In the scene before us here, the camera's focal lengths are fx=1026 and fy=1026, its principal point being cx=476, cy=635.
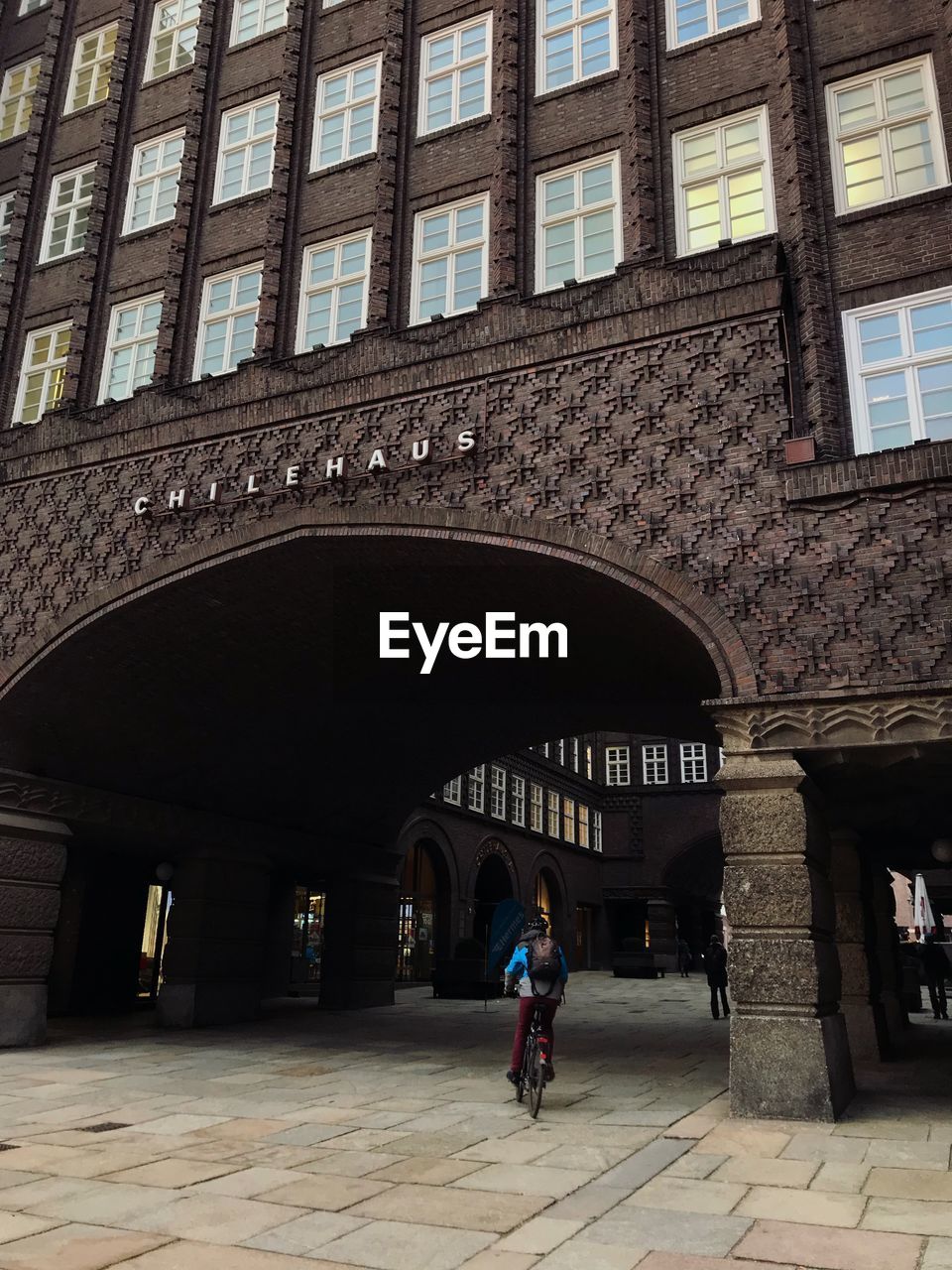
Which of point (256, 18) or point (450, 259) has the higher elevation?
point (256, 18)

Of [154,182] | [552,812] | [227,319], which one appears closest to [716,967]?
[227,319]

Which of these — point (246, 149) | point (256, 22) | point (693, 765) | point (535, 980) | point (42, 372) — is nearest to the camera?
point (535, 980)

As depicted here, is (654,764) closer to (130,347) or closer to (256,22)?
(130,347)

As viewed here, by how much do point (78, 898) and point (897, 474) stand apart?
17468 millimetres

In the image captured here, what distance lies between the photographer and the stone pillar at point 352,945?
71.3ft

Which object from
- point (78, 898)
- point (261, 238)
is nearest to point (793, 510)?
point (261, 238)

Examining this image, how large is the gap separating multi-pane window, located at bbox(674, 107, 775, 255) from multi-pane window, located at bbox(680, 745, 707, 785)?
108ft

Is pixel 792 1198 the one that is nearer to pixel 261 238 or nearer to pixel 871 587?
pixel 871 587

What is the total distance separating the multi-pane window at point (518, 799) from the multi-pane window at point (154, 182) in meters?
23.5

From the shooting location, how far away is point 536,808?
3888 centimetres

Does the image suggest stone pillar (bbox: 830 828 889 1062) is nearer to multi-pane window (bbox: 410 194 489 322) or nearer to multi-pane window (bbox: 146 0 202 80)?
multi-pane window (bbox: 410 194 489 322)

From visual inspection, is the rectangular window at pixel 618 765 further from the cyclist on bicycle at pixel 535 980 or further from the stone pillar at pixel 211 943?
the cyclist on bicycle at pixel 535 980

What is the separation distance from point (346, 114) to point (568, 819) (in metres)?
30.5

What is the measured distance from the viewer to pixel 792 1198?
6477 millimetres
